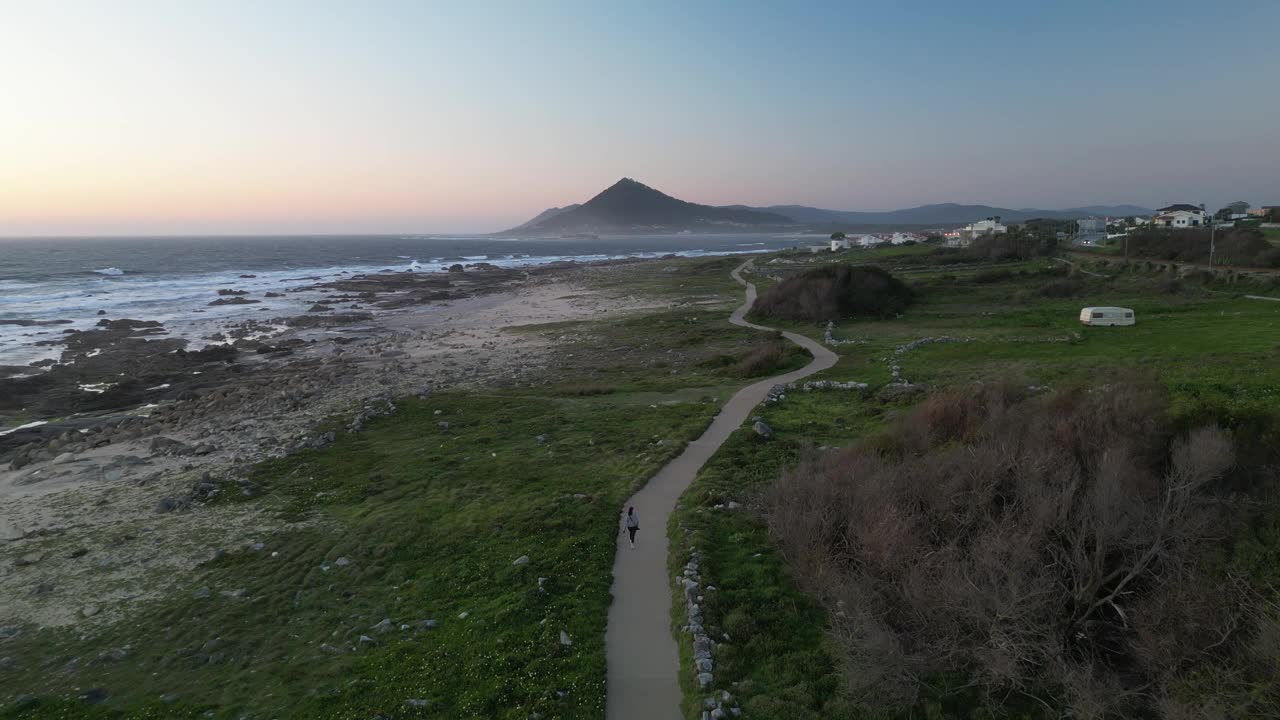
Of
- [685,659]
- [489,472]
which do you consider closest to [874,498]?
[685,659]

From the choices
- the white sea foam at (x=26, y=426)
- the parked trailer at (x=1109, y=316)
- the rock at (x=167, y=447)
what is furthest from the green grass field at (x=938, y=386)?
the white sea foam at (x=26, y=426)

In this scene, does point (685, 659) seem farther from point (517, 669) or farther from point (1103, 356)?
point (1103, 356)

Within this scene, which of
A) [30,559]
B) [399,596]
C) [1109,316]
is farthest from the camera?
[1109,316]

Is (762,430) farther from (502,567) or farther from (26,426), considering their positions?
(26,426)

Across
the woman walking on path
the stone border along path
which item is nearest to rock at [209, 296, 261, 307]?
the stone border along path

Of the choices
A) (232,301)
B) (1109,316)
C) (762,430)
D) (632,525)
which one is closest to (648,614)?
(632,525)

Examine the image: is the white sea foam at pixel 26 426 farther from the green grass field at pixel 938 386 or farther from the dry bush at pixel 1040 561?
the dry bush at pixel 1040 561
